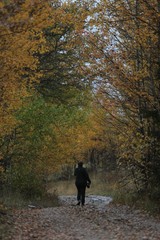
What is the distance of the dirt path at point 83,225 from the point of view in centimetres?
976

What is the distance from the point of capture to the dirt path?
9758 millimetres

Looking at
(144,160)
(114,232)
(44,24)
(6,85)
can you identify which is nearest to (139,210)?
(144,160)

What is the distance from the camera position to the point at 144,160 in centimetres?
1628

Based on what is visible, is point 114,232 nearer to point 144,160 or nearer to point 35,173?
point 144,160

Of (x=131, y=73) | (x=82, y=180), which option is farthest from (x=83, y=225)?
(x=131, y=73)

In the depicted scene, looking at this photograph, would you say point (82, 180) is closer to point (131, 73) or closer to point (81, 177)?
point (81, 177)

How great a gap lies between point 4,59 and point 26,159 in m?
9.23

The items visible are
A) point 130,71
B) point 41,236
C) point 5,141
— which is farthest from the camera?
point 5,141

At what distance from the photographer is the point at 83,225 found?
11.5 m

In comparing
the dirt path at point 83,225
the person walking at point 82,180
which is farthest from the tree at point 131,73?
the dirt path at point 83,225

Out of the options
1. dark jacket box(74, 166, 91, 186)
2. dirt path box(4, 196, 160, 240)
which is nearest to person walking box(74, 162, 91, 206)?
dark jacket box(74, 166, 91, 186)

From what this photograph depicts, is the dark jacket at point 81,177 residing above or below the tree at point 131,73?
below

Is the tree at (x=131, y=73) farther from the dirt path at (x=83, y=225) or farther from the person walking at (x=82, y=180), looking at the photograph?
the dirt path at (x=83, y=225)

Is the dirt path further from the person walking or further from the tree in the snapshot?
the tree
